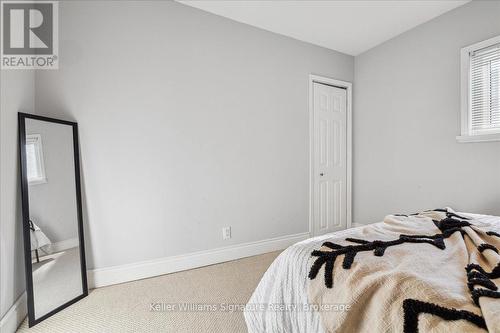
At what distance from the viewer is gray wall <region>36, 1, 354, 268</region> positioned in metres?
2.03

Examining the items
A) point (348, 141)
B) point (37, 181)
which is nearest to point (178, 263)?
point (37, 181)

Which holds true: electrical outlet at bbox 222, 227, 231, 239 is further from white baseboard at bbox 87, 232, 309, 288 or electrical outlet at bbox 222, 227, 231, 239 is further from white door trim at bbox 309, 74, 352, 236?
white door trim at bbox 309, 74, 352, 236

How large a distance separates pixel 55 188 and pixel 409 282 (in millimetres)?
2254

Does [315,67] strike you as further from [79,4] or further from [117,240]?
[117,240]

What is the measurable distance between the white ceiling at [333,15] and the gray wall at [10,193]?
1636 mm

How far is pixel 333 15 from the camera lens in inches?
100

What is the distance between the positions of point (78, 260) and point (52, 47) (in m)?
1.71

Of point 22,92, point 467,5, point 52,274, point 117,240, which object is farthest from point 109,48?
point 467,5

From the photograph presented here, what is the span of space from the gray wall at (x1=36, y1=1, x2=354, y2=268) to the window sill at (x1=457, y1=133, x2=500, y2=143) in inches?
60.4

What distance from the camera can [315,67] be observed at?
10.3 ft

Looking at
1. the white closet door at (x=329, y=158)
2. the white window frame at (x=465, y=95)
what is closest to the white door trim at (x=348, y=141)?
the white closet door at (x=329, y=158)

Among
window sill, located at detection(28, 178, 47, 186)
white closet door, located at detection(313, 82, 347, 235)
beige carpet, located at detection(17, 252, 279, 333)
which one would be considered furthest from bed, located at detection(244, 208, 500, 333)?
white closet door, located at detection(313, 82, 347, 235)

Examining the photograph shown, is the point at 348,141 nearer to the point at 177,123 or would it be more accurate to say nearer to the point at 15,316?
the point at 177,123

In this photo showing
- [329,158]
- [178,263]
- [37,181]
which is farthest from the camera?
[329,158]
